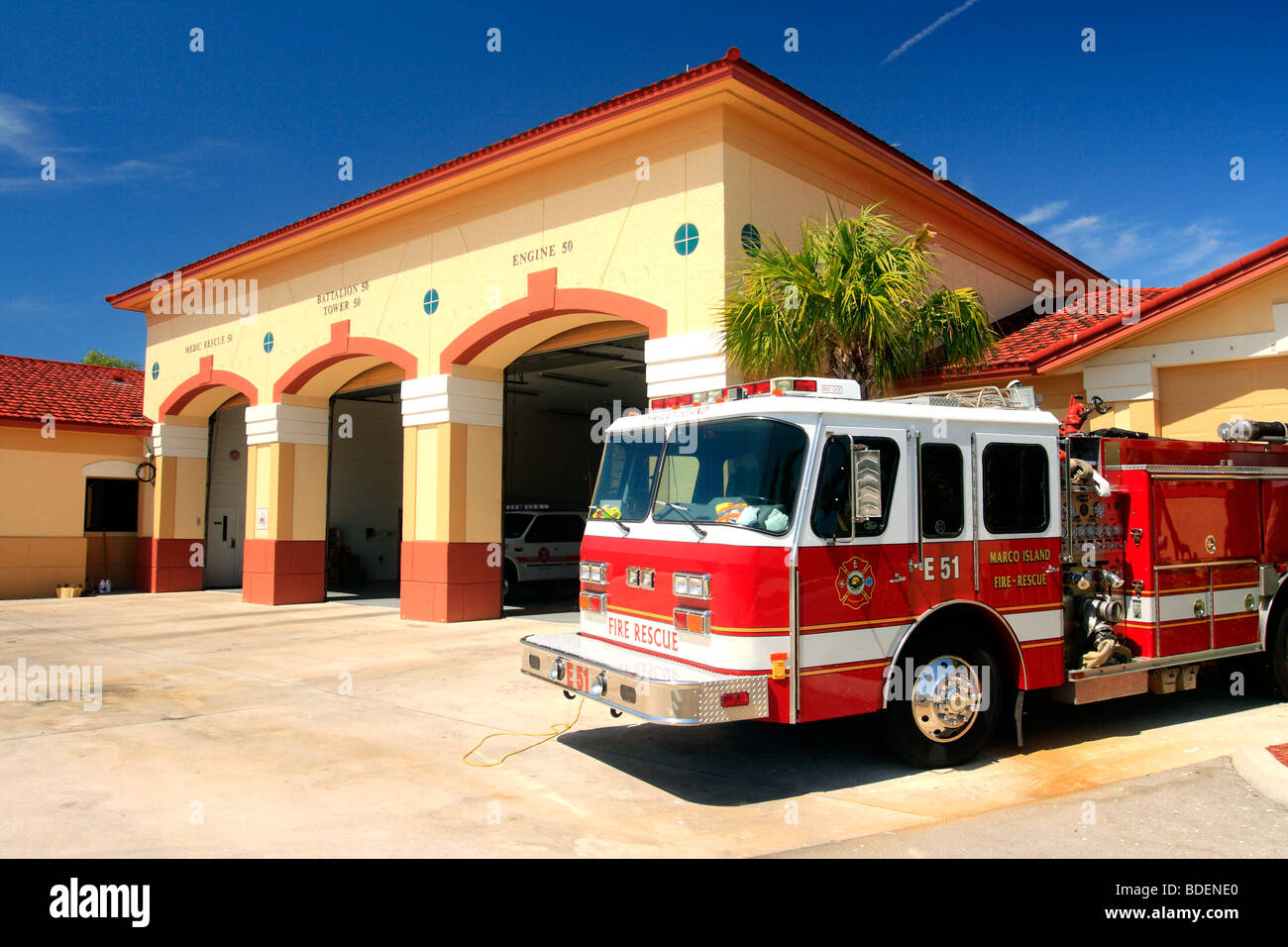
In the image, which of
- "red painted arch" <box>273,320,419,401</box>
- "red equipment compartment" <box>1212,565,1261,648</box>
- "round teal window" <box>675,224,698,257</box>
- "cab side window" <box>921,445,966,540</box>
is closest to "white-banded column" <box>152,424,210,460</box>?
"red painted arch" <box>273,320,419,401</box>

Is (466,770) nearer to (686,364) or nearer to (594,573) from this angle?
(594,573)

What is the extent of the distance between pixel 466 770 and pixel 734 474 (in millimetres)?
2891

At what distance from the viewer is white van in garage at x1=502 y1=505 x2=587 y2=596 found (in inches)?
747

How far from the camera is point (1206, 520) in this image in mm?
7656

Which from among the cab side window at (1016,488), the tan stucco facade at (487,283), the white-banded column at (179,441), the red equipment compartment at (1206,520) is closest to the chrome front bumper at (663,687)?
the cab side window at (1016,488)

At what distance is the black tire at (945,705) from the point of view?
20.4ft

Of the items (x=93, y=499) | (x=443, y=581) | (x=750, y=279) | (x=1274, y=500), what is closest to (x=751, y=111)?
(x=750, y=279)

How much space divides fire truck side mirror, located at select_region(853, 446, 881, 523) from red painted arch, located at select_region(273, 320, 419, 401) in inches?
428

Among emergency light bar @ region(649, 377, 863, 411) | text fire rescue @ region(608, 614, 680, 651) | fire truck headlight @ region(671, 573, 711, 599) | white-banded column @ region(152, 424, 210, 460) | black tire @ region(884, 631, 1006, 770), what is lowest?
black tire @ region(884, 631, 1006, 770)

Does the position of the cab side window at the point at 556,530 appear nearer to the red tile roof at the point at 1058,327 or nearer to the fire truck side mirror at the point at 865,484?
the red tile roof at the point at 1058,327

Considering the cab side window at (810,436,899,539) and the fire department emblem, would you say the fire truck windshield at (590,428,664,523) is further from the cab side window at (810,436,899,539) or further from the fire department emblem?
the fire department emblem

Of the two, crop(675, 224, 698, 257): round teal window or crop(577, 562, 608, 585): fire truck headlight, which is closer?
crop(577, 562, 608, 585): fire truck headlight

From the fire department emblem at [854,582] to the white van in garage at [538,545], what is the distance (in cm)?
1340
